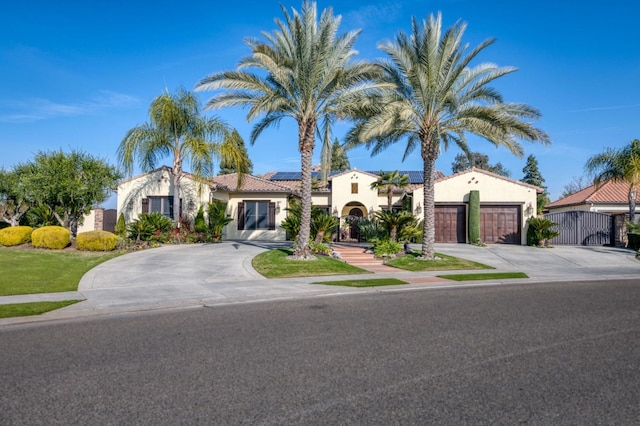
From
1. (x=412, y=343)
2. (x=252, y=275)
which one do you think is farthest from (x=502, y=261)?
(x=412, y=343)

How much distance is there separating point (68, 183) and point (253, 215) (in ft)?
34.5

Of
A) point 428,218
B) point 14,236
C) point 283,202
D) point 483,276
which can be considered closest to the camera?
point 483,276

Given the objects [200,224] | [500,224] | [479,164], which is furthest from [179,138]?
[479,164]

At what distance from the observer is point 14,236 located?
20203 millimetres

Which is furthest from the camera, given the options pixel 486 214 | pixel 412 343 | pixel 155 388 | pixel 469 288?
pixel 486 214

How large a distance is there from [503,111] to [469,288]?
28.4ft

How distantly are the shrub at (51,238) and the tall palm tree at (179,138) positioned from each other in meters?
4.66

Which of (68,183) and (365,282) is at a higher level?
(68,183)

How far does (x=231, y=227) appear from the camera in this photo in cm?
2773

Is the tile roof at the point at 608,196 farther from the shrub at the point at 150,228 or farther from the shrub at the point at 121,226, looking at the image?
the shrub at the point at 121,226

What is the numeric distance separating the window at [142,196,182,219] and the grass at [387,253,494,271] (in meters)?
14.3

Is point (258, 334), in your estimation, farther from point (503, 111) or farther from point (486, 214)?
point (486, 214)

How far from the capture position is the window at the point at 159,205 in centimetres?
2577

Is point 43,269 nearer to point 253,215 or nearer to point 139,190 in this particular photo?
point 139,190
